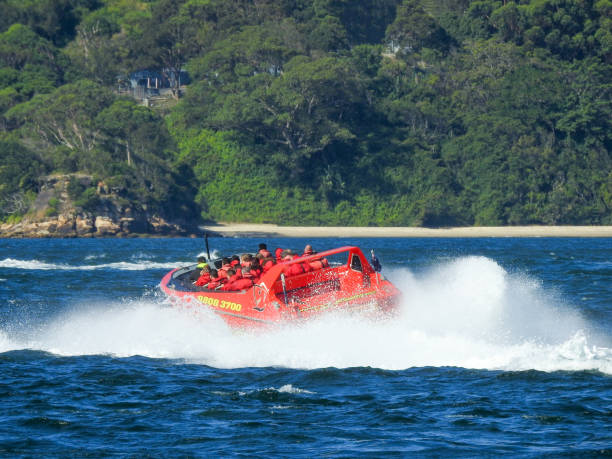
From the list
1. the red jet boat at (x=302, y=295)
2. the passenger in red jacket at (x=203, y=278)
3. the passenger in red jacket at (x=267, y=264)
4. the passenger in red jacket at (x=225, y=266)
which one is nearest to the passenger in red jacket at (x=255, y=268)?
the passenger in red jacket at (x=267, y=264)

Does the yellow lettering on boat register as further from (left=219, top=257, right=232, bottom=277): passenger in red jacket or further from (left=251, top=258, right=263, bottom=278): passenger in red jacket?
(left=219, top=257, right=232, bottom=277): passenger in red jacket

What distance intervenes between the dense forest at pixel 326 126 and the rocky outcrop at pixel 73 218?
1216 mm

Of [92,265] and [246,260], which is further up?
[246,260]

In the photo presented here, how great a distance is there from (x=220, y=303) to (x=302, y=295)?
1663 millimetres

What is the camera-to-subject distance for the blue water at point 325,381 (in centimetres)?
1126

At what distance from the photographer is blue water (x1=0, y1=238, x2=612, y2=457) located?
1126cm

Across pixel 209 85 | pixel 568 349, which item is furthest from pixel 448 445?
pixel 209 85

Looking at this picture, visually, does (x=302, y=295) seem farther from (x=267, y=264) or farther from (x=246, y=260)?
(x=246, y=260)

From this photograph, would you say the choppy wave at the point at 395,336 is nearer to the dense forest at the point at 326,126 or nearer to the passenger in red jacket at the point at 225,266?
the passenger in red jacket at the point at 225,266

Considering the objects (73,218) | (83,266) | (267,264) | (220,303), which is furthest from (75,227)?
(220,303)

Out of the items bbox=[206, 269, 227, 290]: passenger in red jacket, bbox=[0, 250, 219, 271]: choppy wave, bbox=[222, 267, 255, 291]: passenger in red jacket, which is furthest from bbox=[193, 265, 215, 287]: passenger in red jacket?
bbox=[0, 250, 219, 271]: choppy wave

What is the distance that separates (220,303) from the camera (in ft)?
60.0

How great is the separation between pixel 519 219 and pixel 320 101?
2360 cm

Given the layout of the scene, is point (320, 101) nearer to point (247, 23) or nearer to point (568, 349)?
point (247, 23)
